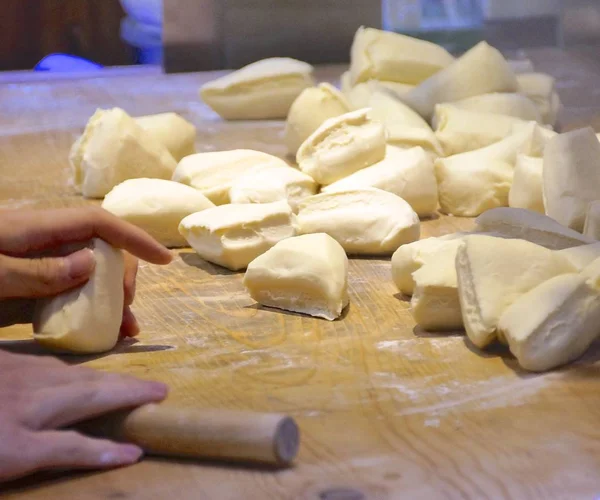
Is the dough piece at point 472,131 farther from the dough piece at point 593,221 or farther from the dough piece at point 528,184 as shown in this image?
the dough piece at point 593,221

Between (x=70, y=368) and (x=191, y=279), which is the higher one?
(x=70, y=368)

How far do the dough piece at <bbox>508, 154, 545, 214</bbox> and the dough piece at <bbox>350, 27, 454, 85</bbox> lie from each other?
0.81 meters

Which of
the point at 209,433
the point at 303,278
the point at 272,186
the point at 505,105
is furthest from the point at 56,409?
the point at 505,105

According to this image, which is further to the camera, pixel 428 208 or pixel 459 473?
pixel 428 208

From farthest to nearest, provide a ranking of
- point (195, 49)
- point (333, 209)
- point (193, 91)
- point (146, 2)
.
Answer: point (146, 2) → point (195, 49) → point (193, 91) → point (333, 209)

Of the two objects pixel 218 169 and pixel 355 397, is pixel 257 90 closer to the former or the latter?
pixel 218 169

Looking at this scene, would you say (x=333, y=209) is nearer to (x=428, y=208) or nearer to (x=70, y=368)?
(x=428, y=208)

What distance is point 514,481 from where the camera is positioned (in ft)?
2.66

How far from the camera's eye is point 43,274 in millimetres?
1058

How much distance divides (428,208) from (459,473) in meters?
0.95

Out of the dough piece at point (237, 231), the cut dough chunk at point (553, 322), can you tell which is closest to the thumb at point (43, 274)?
the dough piece at point (237, 231)

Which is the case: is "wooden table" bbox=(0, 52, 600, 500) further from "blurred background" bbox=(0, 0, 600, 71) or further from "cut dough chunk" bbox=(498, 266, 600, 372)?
"blurred background" bbox=(0, 0, 600, 71)

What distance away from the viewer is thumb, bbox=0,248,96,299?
3.44 ft

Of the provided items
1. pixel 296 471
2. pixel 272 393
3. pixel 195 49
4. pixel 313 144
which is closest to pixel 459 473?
pixel 296 471
